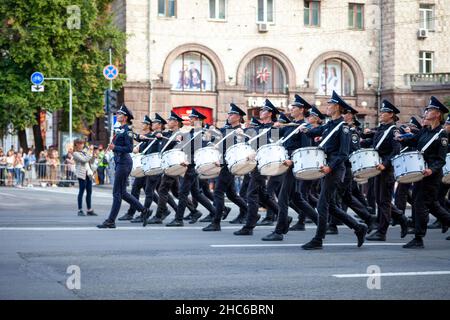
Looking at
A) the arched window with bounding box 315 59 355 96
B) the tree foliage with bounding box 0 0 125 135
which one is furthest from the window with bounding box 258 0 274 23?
the tree foliage with bounding box 0 0 125 135

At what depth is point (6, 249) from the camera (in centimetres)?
1191

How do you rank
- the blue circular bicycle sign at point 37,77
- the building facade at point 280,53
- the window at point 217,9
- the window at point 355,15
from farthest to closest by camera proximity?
1. the window at point 355,15
2. the window at point 217,9
3. the building facade at point 280,53
4. the blue circular bicycle sign at point 37,77

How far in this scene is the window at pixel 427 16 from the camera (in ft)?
157

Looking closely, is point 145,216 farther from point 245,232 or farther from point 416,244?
point 416,244

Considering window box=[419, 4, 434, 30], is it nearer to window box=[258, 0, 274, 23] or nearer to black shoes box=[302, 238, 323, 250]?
window box=[258, 0, 274, 23]

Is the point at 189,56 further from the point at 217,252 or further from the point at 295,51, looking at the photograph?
the point at 217,252

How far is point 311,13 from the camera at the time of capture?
47281 mm

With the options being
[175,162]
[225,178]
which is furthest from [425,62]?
[225,178]

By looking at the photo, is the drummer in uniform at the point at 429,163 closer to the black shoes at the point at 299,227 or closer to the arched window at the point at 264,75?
the black shoes at the point at 299,227

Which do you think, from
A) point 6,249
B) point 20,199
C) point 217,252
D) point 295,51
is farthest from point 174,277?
point 295,51

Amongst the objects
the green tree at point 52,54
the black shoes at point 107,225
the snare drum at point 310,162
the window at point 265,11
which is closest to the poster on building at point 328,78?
the window at point 265,11

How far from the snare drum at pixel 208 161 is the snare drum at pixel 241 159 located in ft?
3.13

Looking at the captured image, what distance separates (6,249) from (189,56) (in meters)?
33.8

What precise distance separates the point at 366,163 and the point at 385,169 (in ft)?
1.10
